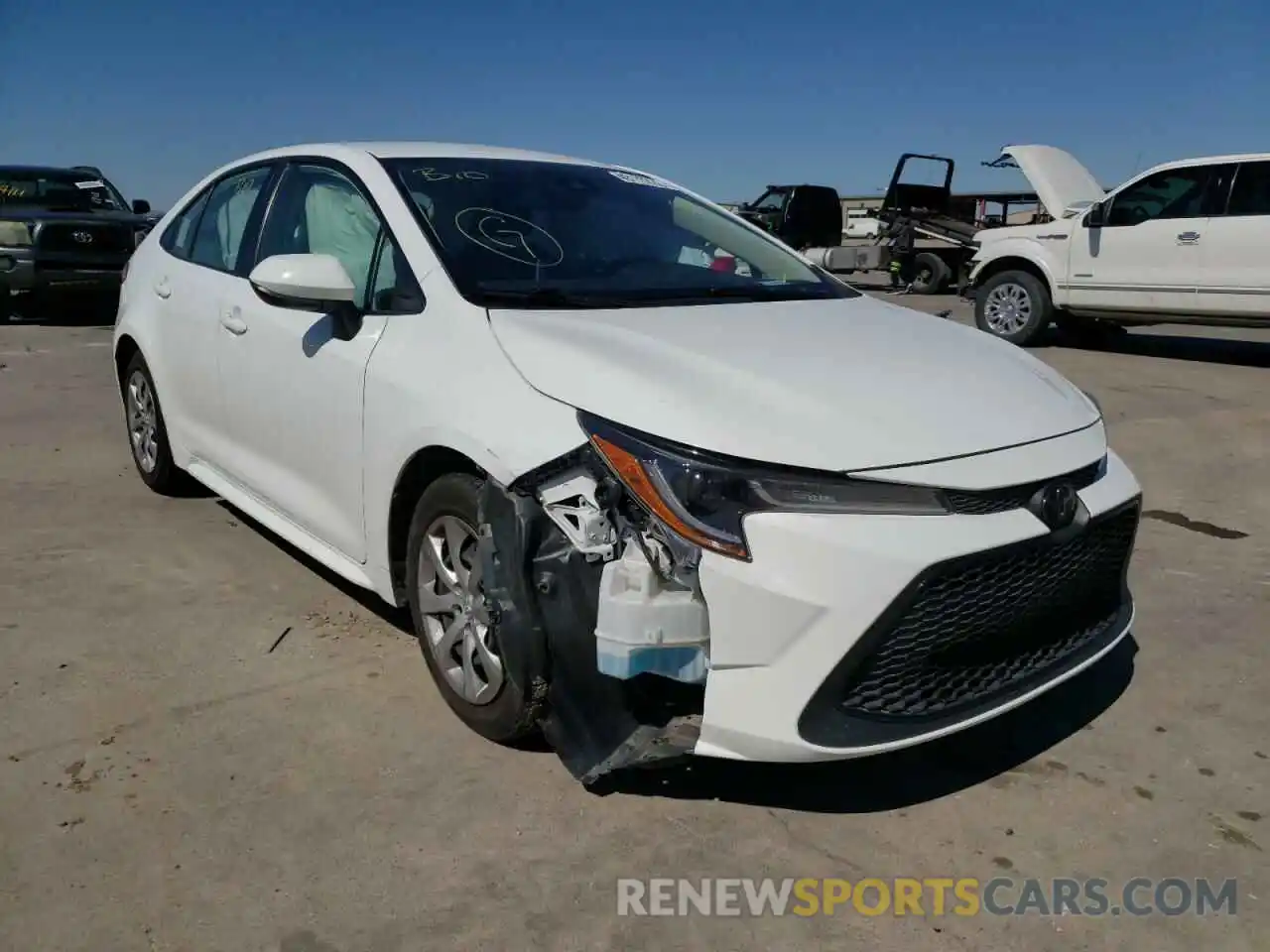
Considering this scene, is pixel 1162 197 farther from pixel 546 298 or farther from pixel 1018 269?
pixel 546 298

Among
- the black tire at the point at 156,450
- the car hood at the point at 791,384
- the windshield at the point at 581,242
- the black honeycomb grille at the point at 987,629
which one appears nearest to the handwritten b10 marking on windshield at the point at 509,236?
the windshield at the point at 581,242

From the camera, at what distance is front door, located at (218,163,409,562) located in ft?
10.3

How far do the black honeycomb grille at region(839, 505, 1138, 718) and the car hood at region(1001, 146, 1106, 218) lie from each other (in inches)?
386

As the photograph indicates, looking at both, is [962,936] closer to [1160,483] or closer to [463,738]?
[463,738]

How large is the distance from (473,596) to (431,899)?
0.78m

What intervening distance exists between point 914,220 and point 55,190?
38.0ft

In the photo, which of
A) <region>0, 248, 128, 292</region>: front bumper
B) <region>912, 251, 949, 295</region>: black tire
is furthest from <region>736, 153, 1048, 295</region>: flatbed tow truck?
<region>0, 248, 128, 292</region>: front bumper

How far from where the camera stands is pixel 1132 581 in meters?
4.20

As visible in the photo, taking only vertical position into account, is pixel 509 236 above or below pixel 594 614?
above

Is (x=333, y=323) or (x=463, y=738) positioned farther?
(x=333, y=323)

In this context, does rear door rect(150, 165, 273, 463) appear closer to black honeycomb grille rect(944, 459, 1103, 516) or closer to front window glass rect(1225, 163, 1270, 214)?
black honeycomb grille rect(944, 459, 1103, 516)

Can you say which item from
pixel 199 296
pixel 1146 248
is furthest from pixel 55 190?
pixel 1146 248

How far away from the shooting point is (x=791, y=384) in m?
2.53

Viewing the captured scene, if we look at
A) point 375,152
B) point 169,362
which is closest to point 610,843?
point 375,152
